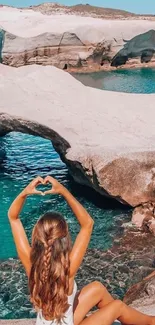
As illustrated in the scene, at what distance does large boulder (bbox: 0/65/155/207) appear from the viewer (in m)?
10.2

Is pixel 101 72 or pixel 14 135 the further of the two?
pixel 101 72

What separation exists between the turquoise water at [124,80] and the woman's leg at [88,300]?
23.1 m

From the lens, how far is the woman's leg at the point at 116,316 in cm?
429

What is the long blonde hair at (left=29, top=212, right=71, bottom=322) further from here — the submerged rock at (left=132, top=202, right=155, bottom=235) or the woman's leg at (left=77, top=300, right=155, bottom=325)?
the submerged rock at (left=132, top=202, right=155, bottom=235)

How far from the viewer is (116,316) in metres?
4.40

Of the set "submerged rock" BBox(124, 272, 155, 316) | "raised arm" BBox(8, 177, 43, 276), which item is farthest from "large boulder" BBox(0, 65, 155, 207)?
"raised arm" BBox(8, 177, 43, 276)

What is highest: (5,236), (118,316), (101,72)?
(118,316)

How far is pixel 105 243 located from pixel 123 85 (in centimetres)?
2204

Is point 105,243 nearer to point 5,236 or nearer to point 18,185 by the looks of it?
point 5,236

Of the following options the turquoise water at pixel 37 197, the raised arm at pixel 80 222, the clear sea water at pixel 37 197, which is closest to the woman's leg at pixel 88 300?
the raised arm at pixel 80 222

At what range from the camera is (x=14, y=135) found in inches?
747

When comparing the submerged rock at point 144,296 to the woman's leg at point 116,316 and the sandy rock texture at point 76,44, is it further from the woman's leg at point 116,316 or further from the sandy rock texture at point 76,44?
the sandy rock texture at point 76,44

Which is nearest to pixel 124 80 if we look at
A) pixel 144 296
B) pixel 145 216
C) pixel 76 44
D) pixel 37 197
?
pixel 76 44

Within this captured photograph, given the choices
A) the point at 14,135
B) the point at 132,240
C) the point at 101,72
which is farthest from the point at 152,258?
the point at 101,72
